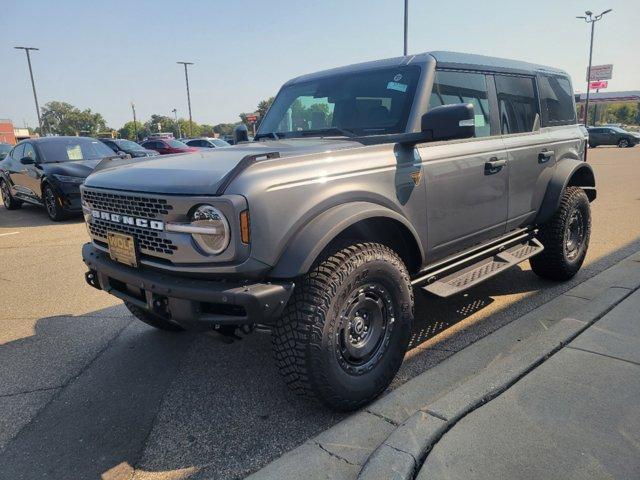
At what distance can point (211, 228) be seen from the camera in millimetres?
2260

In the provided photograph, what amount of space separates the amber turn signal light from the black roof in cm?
191

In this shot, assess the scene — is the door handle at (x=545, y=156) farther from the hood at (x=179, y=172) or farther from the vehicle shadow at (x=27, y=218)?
the vehicle shadow at (x=27, y=218)

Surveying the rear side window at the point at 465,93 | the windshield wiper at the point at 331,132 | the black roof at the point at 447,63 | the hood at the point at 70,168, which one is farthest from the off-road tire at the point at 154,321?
the hood at the point at 70,168

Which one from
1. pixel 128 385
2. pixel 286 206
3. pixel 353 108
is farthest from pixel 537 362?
pixel 128 385

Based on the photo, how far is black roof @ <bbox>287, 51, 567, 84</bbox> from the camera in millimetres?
3441

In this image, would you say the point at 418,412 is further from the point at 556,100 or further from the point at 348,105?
the point at 556,100

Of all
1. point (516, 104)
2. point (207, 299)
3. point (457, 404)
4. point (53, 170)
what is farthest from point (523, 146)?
point (53, 170)


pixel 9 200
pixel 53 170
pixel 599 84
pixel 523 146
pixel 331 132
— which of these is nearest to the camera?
pixel 331 132

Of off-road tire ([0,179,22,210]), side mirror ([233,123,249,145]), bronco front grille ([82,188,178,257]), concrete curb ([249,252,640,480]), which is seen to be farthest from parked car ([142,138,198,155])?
concrete curb ([249,252,640,480])

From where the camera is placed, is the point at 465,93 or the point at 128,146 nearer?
the point at 465,93

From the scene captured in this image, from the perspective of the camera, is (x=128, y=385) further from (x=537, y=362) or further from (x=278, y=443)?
(x=537, y=362)

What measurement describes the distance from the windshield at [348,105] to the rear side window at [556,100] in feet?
6.32

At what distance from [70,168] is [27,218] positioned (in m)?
1.91

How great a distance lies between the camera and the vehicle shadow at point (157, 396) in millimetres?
2389
